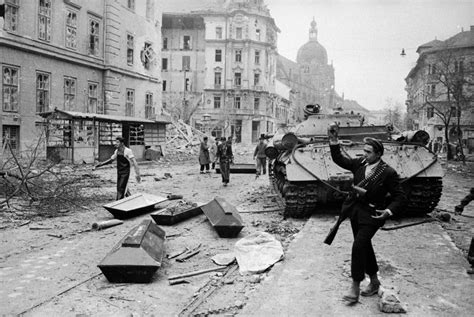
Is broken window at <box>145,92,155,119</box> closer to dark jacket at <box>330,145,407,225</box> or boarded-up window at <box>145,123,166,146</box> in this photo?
boarded-up window at <box>145,123,166,146</box>

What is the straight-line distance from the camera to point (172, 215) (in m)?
9.09

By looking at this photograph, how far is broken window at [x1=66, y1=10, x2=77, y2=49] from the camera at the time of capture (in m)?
24.3

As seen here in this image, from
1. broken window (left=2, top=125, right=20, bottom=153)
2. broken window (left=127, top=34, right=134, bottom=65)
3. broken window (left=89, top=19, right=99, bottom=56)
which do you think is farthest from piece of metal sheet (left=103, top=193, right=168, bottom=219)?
broken window (left=127, top=34, right=134, bottom=65)

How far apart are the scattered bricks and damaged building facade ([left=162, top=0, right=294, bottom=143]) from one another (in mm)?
55476

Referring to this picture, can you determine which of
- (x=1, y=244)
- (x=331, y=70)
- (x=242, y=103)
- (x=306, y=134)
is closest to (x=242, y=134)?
(x=242, y=103)

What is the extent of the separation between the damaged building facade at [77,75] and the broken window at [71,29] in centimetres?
5

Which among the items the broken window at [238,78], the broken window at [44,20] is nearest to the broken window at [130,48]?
the broken window at [44,20]

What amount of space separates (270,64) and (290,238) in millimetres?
60807

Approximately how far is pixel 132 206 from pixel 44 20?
16.3 m

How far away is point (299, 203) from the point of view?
936 centimetres

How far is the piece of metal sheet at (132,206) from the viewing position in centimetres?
960

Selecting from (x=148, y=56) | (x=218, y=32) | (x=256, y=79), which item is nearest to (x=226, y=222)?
(x=148, y=56)

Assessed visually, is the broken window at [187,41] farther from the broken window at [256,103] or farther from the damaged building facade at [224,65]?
the broken window at [256,103]

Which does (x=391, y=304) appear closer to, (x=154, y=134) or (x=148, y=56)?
(x=154, y=134)
